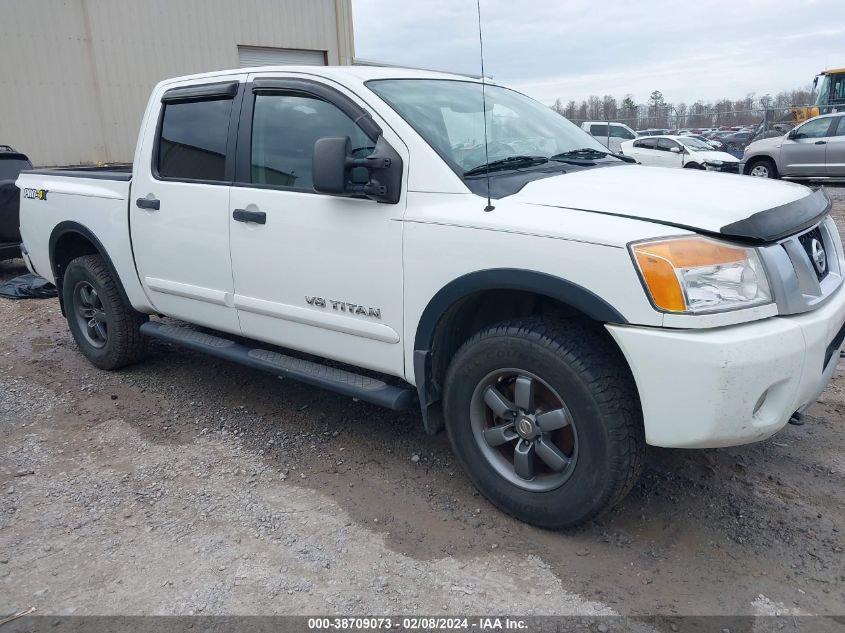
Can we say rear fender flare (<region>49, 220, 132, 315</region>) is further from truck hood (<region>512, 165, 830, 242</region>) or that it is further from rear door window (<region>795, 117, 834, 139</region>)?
rear door window (<region>795, 117, 834, 139</region>)

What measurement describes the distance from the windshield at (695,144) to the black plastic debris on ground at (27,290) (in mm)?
16818

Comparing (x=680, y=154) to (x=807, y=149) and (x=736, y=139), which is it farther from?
(x=736, y=139)

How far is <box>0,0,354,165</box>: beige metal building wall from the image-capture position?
11.9 meters

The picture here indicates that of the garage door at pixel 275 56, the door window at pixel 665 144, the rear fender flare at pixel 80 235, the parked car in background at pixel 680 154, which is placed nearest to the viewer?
the rear fender flare at pixel 80 235

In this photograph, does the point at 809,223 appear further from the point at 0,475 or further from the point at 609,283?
the point at 0,475

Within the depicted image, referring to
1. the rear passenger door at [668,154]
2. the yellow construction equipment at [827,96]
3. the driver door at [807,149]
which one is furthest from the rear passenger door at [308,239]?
the yellow construction equipment at [827,96]

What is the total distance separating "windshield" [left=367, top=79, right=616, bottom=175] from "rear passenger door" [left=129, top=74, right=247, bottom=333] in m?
1.06

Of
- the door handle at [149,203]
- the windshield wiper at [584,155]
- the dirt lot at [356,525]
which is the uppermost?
the windshield wiper at [584,155]

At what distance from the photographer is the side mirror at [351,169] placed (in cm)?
300

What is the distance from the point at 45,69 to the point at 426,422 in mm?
12024

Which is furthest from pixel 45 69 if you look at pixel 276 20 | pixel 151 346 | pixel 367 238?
pixel 367 238

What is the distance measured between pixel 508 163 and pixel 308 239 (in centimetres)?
102

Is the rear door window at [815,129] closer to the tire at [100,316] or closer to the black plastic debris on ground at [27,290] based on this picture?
the black plastic debris on ground at [27,290]

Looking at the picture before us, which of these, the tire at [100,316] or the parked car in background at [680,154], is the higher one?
the parked car in background at [680,154]
